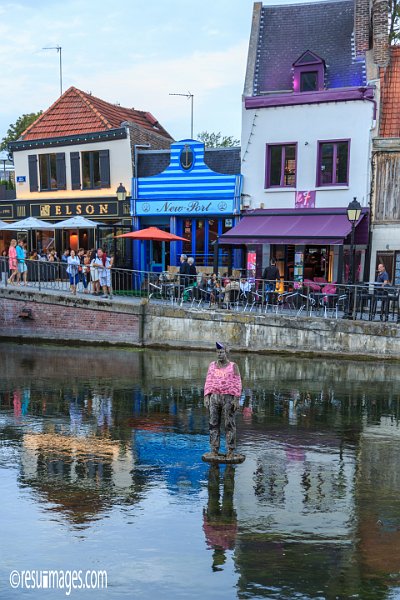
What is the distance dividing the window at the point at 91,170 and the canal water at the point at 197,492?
12.6 metres

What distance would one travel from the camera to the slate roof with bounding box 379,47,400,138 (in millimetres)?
19797

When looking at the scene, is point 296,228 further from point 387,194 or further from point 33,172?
point 33,172

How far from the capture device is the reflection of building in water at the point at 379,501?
566cm

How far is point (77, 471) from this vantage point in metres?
8.05

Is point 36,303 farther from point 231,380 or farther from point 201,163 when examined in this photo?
point 231,380

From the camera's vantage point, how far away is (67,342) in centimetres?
1870

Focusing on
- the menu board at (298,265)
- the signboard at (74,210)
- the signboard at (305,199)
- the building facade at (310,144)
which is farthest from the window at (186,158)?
the menu board at (298,265)

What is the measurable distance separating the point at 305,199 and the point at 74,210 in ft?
32.2

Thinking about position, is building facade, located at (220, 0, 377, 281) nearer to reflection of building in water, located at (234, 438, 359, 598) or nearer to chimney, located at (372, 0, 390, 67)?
chimney, located at (372, 0, 390, 67)

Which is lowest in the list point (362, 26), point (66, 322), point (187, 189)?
point (66, 322)

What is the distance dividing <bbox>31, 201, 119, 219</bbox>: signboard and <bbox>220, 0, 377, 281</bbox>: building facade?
5931 mm

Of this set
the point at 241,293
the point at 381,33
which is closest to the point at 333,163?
the point at 381,33

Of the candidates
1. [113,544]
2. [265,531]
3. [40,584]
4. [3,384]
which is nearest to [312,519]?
[265,531]

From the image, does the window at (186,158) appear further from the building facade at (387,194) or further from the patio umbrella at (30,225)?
the building facade at (387,194)
